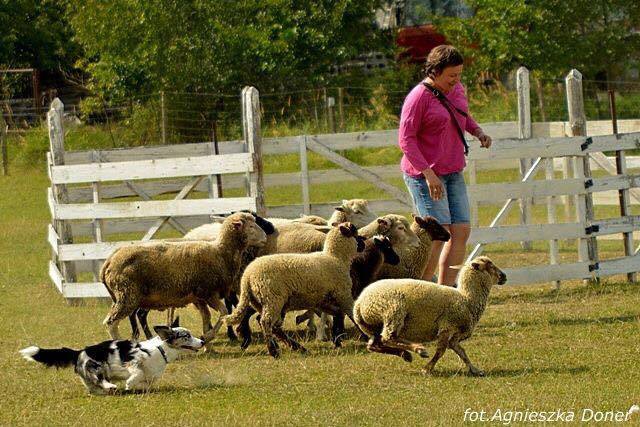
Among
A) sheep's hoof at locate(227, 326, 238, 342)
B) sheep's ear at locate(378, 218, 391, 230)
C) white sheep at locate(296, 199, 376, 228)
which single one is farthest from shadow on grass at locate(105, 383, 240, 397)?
white sheep at locate(296, 199, 376, 228)

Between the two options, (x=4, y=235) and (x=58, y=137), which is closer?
(x=58, y=137)

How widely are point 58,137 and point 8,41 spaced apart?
2351cm

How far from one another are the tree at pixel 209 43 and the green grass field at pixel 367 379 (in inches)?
687

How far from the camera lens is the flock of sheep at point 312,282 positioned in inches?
370

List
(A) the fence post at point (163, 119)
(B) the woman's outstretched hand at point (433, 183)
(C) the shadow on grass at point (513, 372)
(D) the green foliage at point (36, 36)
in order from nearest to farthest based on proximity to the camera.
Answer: (C) the shadow on grass at point (513, 372) < (B) the woman's outstretched hand at point (433, 183) < (A) the fence post at point (163, 119) < (D) the green foliage at point (36, 36)

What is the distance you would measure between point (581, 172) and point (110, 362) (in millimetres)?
6920

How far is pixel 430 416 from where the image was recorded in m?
8.02

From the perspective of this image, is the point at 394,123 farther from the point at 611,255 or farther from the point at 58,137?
the point at 58,137

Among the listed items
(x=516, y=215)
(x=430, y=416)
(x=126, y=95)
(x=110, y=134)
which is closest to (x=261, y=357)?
(x=430, y=416)

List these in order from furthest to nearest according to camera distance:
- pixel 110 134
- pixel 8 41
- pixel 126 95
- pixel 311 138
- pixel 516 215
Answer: pixel 8 41 < pixel 126 95 < pixel 110 134 < pixel 516 215 < pixel 311 138

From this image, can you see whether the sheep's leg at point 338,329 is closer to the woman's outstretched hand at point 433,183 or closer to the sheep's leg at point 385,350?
the woman's outstretched hand at point 433,183

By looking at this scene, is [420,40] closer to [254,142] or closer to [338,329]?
[254,142]

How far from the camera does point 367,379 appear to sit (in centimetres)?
930

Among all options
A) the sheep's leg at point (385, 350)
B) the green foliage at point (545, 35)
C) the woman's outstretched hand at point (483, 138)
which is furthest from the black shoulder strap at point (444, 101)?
the green foliage at point (545, 35)
